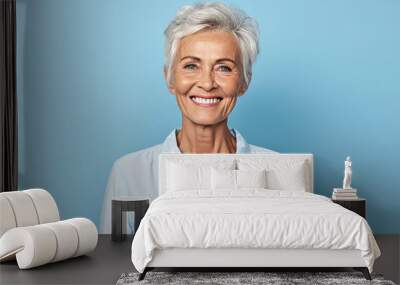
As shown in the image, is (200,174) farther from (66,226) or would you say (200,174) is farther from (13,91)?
(13,91)

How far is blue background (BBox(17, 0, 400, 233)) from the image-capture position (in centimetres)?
716

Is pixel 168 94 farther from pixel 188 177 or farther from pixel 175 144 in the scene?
pixel 188 177

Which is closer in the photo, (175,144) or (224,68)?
(224,68)

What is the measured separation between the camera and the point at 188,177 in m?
6.51

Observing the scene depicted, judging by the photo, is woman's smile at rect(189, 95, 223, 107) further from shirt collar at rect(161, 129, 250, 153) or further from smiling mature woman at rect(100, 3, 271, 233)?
shirt collar at rect(161, 129, 250, 153)

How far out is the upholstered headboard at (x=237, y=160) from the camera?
687cm

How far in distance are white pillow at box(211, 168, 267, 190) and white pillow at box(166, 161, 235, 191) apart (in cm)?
9

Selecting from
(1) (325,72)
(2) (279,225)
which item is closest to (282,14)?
(1) (325,72)

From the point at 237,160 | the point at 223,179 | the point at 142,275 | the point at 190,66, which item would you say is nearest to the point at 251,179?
the point at 223,179

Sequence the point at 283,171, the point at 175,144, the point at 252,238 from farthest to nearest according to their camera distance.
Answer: the point at 175,144 → the point at 283,171 → the point at 252,238

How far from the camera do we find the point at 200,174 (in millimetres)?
6527

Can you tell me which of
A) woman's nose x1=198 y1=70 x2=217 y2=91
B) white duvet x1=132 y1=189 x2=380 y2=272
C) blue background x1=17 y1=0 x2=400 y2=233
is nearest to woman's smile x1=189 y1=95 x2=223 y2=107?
woman's nose x1=198 y1=70 x2=217 y2=91

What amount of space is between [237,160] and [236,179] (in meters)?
0.52

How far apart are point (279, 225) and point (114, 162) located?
2873 millimetres
